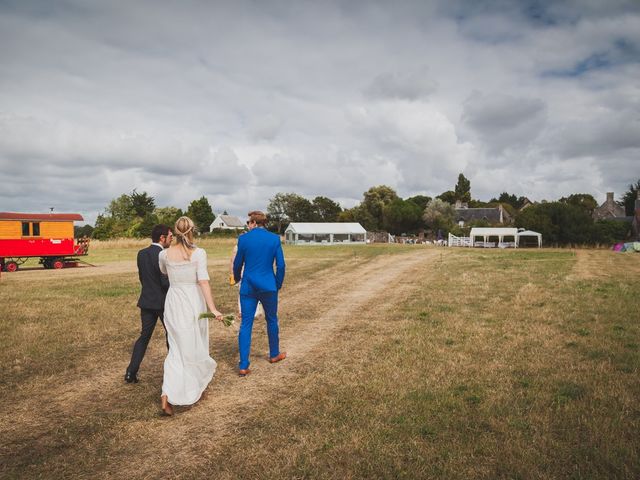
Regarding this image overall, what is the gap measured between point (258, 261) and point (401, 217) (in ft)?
264

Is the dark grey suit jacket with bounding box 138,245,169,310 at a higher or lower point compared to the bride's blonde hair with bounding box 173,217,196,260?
lower

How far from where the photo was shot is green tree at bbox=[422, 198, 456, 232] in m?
79.6

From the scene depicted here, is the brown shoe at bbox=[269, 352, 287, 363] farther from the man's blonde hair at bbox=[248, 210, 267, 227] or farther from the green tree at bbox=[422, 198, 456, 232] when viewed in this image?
A: the green tree at bbox=[422, 198, 456, 232]

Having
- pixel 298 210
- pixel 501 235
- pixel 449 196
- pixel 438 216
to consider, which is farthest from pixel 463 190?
pixel 501 235

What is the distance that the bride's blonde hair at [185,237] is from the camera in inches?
203

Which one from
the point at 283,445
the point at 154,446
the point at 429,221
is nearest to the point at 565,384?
the point at 283,445

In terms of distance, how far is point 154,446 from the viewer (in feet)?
14.0

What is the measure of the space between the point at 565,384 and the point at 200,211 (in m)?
94.9

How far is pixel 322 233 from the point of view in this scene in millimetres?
75125

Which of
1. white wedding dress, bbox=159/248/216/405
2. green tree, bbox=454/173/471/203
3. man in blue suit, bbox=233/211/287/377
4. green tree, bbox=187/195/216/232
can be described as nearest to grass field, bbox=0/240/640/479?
white wedding dress, bbox=159/248/216/405

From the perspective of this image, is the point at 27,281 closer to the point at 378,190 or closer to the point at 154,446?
the point at 154,446

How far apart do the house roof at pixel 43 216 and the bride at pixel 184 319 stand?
83.7ft

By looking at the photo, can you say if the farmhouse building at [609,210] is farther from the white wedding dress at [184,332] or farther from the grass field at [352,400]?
the white wedding dress at [184,332]

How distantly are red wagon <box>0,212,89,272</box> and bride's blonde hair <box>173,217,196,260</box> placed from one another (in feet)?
82.6
